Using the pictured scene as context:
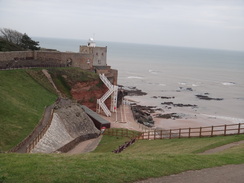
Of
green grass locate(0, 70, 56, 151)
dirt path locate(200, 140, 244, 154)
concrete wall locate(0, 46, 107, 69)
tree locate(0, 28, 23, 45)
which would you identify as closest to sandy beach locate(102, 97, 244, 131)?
concrete wall locate(0, 46, 107, 69)

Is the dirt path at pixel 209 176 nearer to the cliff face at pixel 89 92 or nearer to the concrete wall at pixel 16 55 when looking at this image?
the cliff face at pixel 89 92

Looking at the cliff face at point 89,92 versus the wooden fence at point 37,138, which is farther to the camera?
the cliff face at point 89,92

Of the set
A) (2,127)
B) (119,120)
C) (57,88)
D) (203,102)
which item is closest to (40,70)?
(57,88)

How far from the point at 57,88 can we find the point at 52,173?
99.6 ft

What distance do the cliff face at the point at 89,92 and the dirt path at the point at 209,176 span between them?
3042 centimetres

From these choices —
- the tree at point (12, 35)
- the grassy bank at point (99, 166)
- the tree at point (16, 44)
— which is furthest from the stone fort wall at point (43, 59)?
the tree at point (12, 35)

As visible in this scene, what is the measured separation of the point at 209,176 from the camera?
1124 centimetres

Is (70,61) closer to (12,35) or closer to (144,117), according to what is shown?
(144,117)

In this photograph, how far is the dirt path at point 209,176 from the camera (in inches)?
419

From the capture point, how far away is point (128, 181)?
10.1 meters

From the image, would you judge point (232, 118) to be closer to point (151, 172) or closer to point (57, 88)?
point (57, 88)

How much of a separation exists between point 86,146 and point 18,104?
7179 millimetres

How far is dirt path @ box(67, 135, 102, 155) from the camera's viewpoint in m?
25.0

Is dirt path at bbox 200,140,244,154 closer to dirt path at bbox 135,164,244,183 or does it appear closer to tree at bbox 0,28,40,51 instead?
dirt path at bbox 135,164,244,183
